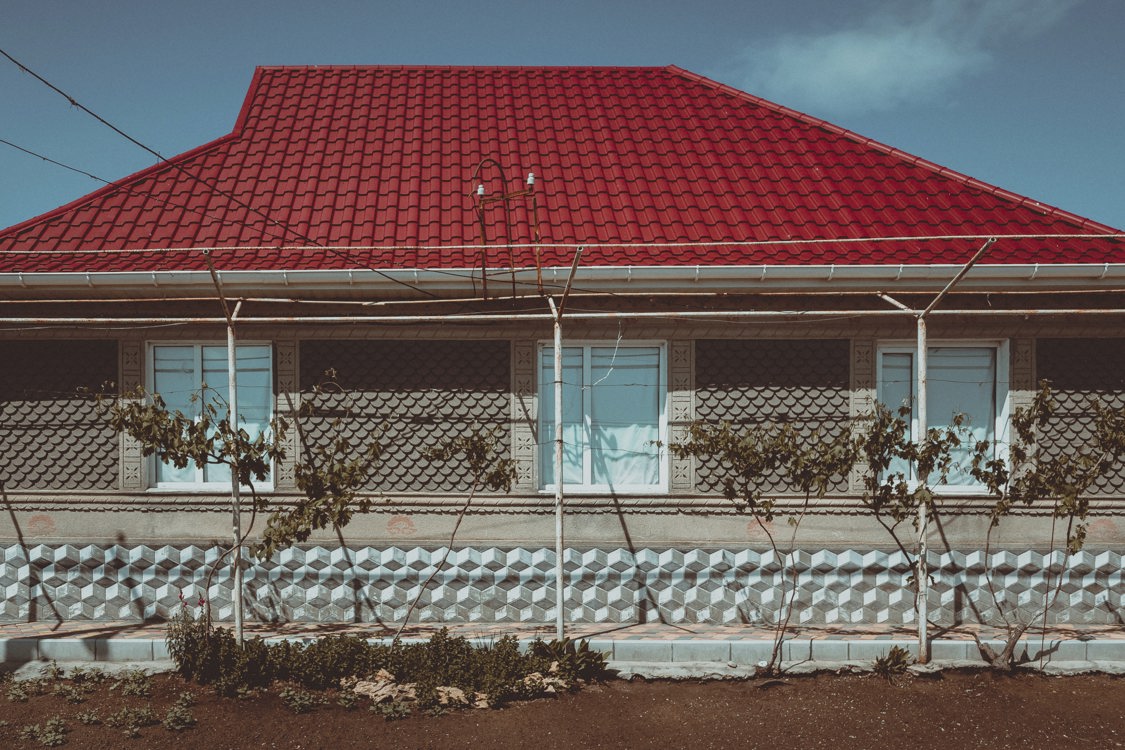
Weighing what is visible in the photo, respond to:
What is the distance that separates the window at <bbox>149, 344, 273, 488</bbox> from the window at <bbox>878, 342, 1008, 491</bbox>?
5.77 m

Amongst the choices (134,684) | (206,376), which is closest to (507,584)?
(134,684)

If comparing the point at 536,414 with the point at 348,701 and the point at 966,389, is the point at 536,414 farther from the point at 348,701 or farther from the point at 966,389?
the point at 966,389

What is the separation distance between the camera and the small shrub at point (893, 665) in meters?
6.26

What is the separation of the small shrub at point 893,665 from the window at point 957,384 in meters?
1.94

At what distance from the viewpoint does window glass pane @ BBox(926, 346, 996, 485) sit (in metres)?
7.62

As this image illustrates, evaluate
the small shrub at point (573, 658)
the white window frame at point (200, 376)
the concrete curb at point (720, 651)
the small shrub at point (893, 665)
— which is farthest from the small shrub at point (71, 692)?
the small shrub at point (893, 665)

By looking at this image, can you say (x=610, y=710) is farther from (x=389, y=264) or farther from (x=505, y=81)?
(x=505, y=81)

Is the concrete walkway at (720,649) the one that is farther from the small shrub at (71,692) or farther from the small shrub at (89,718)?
the small shrub at (89,718)

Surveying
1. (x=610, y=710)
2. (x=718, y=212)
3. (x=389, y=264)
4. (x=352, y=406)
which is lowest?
(x=610, y=710)

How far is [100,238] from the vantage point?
8070mm

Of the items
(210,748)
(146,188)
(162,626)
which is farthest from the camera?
(146,188)

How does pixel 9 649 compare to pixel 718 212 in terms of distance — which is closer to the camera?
pixel 9 649

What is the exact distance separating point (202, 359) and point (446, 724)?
4226 mm

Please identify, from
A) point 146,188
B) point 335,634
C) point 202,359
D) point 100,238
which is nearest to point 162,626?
point 335,634
